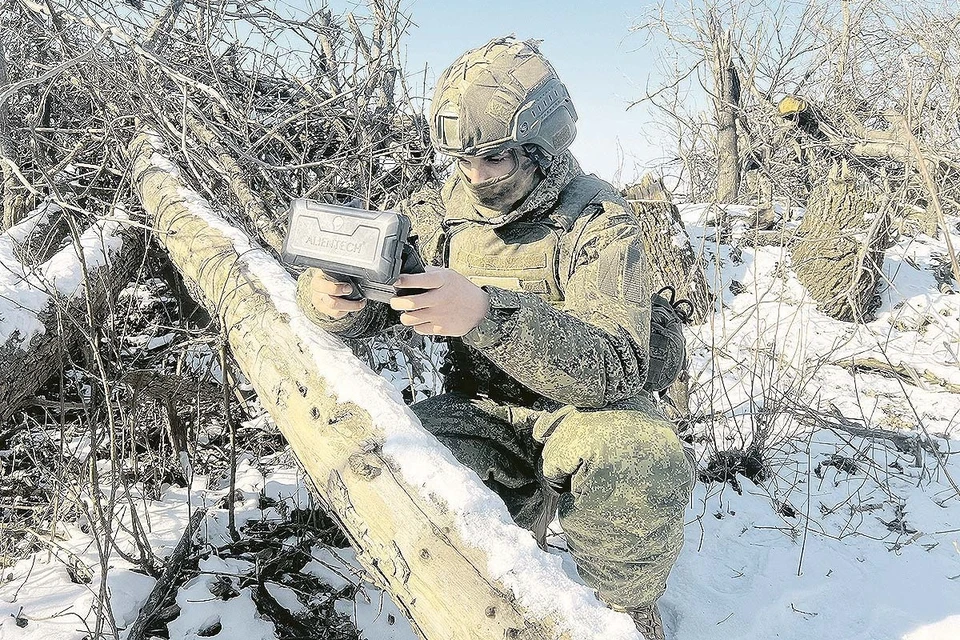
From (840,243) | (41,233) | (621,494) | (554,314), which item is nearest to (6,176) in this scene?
(41,233)

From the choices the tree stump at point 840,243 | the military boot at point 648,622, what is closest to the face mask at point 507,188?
the military boot at point 648,622

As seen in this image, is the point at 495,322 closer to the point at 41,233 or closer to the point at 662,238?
the point at 41,233

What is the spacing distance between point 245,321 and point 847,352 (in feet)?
14.8

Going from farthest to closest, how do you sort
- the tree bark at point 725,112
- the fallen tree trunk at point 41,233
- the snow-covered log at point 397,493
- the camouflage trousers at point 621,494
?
the tree bark at point 725,112
the fallen tree trunk at point 41,233
the camouflage trousers at point 621,494
the snow-covered log at point 397,493

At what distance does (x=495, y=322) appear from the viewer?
127 cm

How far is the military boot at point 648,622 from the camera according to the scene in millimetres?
1604

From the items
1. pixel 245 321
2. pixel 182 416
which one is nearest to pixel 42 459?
pixel 182 416

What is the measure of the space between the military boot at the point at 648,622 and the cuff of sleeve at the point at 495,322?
842 mm

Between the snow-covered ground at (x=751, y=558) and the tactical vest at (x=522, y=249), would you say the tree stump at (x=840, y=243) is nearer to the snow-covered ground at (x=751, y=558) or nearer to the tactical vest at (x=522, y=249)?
the snow-covered ground at (x=751, y=558)

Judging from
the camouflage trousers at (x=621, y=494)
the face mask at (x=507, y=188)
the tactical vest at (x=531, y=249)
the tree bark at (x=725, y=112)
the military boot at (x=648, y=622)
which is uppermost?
the tree bark at (x=725, y=112)

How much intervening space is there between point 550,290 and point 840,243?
194 inches

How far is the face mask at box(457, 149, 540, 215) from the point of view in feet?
5.25

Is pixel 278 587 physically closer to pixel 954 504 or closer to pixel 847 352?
pixel 954 504

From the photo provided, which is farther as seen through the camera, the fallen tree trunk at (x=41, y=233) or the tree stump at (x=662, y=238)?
the tree stump at (x=662, y=238)
